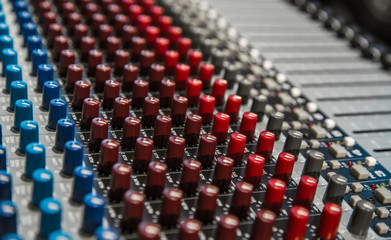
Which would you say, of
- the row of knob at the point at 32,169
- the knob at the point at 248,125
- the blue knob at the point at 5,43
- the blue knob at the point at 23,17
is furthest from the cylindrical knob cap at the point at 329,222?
the blue knob at the point at 23,17

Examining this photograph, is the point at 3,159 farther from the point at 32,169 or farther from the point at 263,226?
the point at 263,226

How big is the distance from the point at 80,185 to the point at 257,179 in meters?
0.43

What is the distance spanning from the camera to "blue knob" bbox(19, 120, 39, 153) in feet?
4.09

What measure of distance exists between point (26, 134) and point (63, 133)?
0.09m

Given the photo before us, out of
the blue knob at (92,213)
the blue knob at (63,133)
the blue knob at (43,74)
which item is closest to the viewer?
the blue knob at (92,213)

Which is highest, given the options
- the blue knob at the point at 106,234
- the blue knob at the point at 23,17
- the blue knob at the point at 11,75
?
the blue knob at the point at 23,17

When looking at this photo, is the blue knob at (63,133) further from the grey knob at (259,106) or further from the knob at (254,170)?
the grey knob at (259,106)

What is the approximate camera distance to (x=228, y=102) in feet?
5.15

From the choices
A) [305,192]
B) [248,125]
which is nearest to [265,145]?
[248,125]

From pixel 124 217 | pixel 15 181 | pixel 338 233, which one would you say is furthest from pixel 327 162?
pixel 15 181

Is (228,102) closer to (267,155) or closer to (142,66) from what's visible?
(267,155)

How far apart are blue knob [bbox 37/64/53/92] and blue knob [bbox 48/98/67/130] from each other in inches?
7.2

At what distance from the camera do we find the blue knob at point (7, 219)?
0.97m

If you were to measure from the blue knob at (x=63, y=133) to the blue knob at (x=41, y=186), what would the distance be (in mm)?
196
